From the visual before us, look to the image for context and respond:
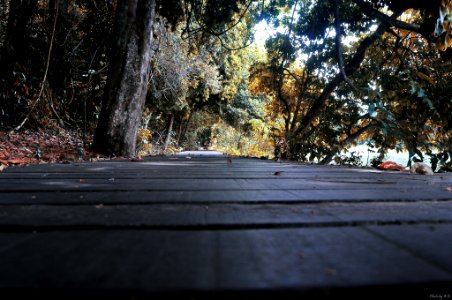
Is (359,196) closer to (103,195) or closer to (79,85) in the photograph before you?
(103,195)

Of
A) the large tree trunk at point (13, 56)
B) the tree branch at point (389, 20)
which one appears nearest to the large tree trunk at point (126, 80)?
the large tree trunk at point (13, 56)

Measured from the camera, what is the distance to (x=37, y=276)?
1.66 feet

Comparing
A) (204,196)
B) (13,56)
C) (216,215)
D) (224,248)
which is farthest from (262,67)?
(224,248)

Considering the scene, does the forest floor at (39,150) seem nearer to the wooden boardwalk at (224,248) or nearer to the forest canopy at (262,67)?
the forest canopy at (262,67)

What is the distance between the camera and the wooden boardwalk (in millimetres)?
472

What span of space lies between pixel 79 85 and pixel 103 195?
24.4 ft

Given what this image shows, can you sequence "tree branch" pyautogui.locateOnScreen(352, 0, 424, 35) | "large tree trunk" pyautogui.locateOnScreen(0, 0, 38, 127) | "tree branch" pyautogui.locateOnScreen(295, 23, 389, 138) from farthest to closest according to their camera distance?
"tree branch" pyautogui.locateOnScreen(295, 23, 389, 138), "large tree trunk" pyautogui.locateOnScreen(0, 0, 38, 127), "tree branch" pyautogui.locateOnScreen(352, 0, 424, 35)

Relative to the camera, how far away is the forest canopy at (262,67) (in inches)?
194

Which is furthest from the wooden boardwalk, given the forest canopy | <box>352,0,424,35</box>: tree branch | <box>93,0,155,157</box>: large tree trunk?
<box>93,0,155,157</box>: large tree trunk

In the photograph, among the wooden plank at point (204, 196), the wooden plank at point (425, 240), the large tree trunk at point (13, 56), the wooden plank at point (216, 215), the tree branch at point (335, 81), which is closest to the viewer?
the wooden plank at point (425, 240)

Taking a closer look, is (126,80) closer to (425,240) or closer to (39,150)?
(39,150)

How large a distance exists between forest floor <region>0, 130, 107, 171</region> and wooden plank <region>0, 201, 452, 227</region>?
1939 mm

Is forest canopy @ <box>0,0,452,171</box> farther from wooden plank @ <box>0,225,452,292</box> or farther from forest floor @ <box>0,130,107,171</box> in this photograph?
wooden plank @ <box>0,225,452,292</box>

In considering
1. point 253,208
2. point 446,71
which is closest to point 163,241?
point 253,208
